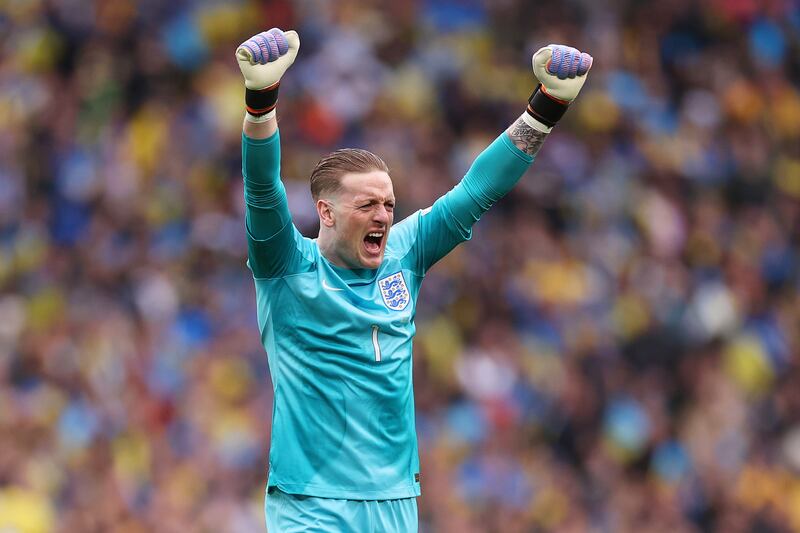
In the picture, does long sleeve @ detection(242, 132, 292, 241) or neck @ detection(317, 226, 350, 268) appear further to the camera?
neck @ detection(317, 226, 350, 268)

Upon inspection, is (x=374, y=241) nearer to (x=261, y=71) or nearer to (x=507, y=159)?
(x=507, y=159)

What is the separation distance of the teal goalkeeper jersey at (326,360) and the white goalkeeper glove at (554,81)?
3.15 ft

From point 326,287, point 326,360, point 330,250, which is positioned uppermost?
point 330,250

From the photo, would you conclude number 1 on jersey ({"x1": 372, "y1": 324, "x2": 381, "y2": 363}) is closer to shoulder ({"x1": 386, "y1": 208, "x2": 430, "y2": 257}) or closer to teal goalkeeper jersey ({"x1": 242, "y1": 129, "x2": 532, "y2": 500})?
teal goalkeeper jersey ({"x1": 242, "y1": 129, "x2": 532, "y2": 500})

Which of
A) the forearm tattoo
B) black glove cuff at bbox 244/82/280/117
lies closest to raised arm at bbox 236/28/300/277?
black glove cuff at bbox 244/82/280/117

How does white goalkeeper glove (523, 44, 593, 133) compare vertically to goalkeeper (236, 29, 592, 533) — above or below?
above

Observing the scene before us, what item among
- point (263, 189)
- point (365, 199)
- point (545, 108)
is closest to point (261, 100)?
point (263, 189)

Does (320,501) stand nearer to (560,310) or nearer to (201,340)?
(201,340)

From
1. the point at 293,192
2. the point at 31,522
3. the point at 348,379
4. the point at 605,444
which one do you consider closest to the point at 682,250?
the point at 605,444

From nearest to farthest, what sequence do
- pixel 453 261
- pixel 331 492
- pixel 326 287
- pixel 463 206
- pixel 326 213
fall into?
pixel 331 492 < pixel 326 287 < pixel 326 213 < pixel 463 206 < pixel 453 261

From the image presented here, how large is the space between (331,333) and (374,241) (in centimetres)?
44

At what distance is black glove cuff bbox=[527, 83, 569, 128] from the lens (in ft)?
19.3

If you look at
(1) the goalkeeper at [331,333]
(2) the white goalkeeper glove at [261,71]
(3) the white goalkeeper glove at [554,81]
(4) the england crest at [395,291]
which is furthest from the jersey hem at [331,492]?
(3) the white goalkeeper glove at [554,81]

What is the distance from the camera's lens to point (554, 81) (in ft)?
19.2
